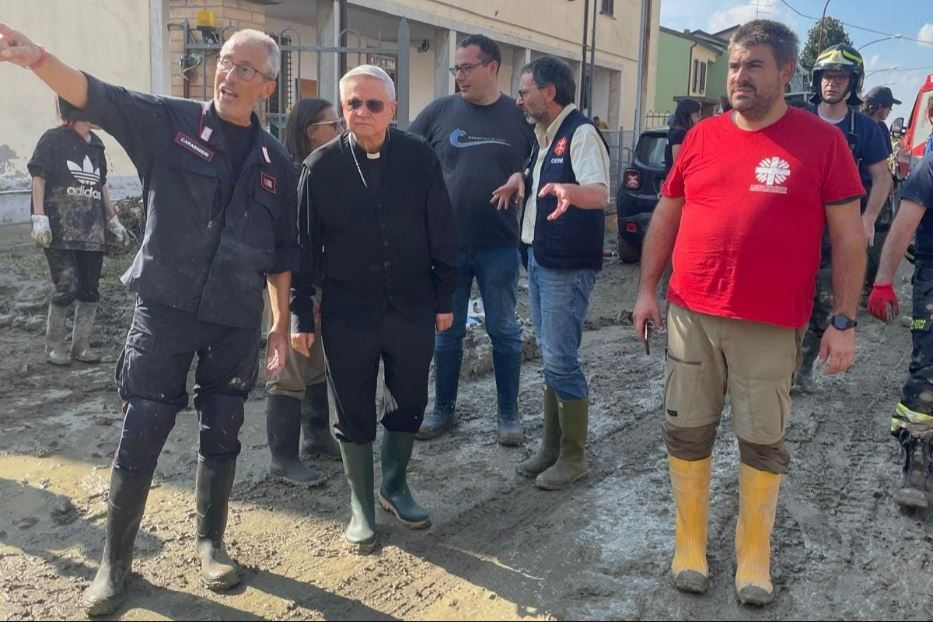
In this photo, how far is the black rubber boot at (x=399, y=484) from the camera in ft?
12.5

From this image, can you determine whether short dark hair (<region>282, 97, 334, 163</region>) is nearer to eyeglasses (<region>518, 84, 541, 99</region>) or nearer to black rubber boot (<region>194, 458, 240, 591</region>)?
eyeglasses (<region>518, 84, 541, 99</region>)

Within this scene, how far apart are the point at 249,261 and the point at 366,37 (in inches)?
599

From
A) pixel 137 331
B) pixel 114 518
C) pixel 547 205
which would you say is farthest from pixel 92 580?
pixel 547 205

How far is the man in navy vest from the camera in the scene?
13.6ft

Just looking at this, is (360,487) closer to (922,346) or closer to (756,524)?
(756,524)

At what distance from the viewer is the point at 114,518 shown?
10.4ft

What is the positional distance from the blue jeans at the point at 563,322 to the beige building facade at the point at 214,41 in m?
3.41

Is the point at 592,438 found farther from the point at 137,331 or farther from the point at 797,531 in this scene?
the point at 137,331

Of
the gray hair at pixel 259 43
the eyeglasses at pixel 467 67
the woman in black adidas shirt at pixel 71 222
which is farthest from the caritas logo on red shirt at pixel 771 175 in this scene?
the woman in black adidas shirt at pixel 71 222

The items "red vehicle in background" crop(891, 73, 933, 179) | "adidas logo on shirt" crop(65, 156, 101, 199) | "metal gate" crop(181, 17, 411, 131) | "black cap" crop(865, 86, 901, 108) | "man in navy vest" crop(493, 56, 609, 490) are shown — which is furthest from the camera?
"red vehicle in background" crop(891, 73, 933, 179)

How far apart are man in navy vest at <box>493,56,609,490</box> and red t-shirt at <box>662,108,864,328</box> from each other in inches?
35.4

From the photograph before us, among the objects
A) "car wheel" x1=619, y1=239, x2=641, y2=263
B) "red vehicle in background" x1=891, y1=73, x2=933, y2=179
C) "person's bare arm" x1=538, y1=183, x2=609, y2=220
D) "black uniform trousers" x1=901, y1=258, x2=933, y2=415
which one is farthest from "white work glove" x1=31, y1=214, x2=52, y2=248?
"red vehicle in background" x1=891, y1=73, x2=933, y2=179

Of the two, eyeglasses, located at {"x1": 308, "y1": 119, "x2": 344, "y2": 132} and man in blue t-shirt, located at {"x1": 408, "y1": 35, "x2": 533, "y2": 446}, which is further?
man in blue t-shirt, located at {"x1": 408, "y1": 35, "x2": 533, "y2": 446}

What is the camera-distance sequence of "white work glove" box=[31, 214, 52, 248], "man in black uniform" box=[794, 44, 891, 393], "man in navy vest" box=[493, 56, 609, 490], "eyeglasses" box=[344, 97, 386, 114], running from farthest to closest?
"white work glove" box=[31, 214, 52, 248]
"man in black uniform" box=[794, 44, 891, 393]
"man in navy vest" box=[493, 56, 609, 490]
"eyeglasses" box=[344, 97, 386, 114]
